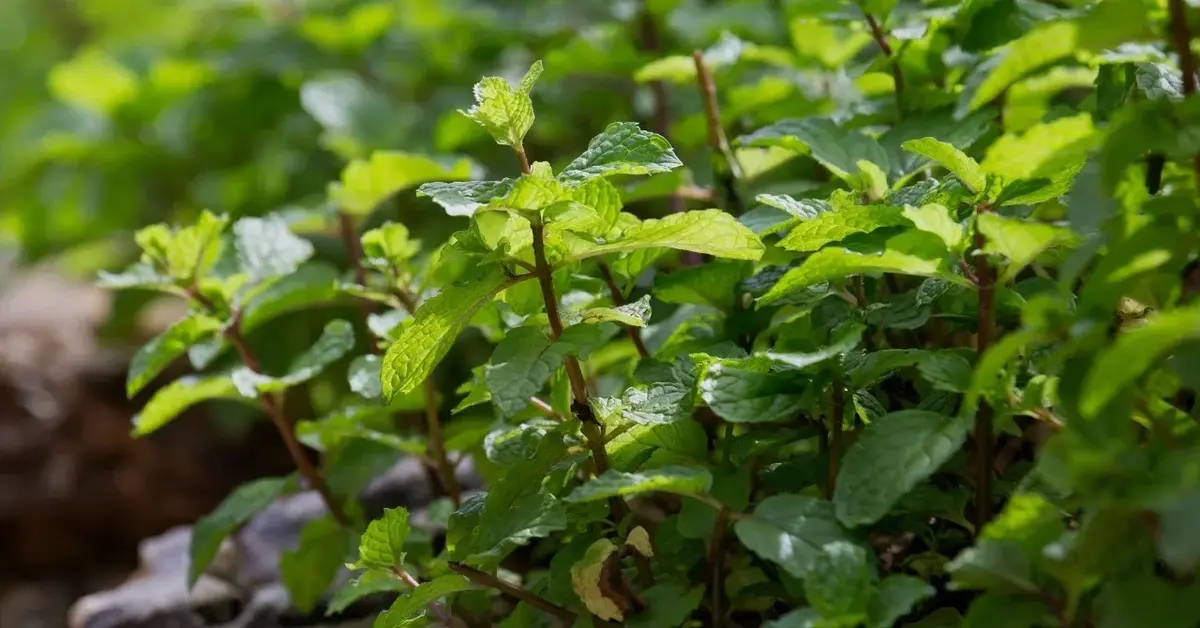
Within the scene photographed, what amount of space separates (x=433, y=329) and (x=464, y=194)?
0.10m

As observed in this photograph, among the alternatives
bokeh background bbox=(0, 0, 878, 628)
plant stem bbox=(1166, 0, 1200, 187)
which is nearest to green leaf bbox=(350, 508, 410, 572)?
plant stem bbox=(1166, 0, 1200, 187)

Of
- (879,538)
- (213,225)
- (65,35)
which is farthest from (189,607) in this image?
(65,35)

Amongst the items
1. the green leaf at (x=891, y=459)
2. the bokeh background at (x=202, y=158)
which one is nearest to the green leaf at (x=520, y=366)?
the green leaf at (x=891, y=459)

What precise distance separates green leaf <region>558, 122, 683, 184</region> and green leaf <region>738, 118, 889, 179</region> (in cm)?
20

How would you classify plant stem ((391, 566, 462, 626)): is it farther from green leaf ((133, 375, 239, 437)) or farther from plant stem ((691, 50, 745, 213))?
plant stem ((691, 50, 745, 213))

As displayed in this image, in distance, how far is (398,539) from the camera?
78 centimetres

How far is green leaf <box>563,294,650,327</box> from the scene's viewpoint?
0.74 meters

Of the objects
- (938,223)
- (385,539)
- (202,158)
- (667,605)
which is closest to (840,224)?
(938,223)

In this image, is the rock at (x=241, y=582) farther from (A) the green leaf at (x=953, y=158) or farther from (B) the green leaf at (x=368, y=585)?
(A) the green leaf at (x=953, y=158)

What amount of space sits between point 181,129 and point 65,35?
7.20 feet

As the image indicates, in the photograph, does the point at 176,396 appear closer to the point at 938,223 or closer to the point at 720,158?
the point at 720,158

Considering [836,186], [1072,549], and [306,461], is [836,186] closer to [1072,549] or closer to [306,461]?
[1072,549]

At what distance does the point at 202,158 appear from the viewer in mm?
2191

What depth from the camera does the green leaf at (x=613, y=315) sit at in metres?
0.74
